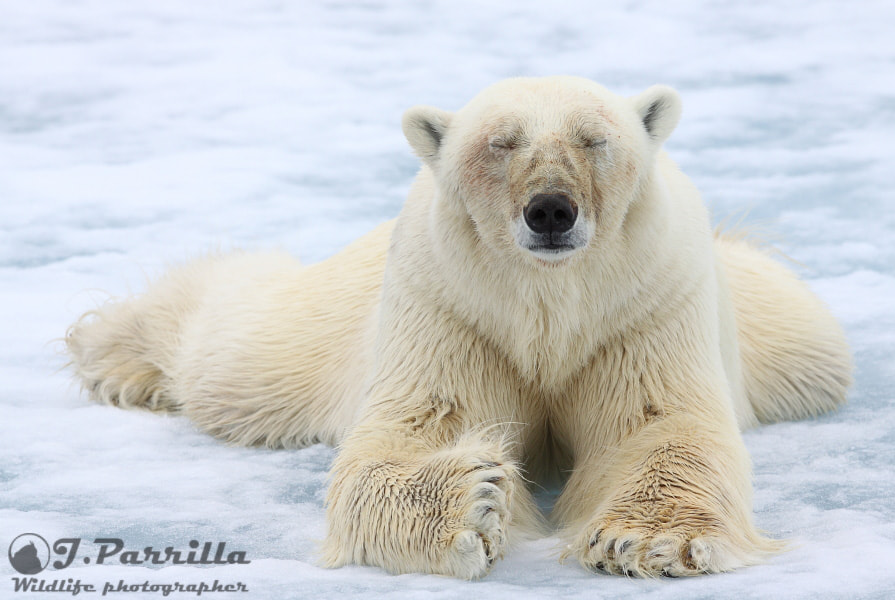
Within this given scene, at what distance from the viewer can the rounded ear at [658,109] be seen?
409 centimetres

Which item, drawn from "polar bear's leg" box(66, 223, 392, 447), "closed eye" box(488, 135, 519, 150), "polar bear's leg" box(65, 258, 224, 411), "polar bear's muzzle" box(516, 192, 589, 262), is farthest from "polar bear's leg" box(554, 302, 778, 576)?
"polar bear's leg" box(65, 258, 224, 411)

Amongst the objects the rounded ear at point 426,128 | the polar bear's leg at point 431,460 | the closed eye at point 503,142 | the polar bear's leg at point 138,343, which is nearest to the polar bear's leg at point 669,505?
the polar bear's leg at point 431,460

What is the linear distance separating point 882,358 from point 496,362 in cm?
266

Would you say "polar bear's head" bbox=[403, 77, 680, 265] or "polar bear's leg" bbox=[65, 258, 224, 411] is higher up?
"polar bear's head" bbox=[403, 77, 680, 265]

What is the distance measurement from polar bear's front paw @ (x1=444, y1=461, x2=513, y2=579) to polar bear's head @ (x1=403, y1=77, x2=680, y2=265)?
663 mm

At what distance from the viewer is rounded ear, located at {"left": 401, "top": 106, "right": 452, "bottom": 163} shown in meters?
4.09

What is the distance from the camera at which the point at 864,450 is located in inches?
188

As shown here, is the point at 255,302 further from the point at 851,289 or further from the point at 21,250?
the point at 851,289

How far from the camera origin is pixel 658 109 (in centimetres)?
410

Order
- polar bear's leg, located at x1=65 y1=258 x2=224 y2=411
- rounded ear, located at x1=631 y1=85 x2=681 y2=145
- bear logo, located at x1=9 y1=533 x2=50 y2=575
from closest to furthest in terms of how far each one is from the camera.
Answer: bear logo, located at x1=9 y1=533 x2=50 y2=575 < rounded ear, located at x1=631 y1=85 x2=681 y2=145 < polar bear's leg, located at x1=65 y1=258 x2=224 y2=411

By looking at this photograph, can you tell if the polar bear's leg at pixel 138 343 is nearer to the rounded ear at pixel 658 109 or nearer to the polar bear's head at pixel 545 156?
the polar bear's head at pixel 545 156

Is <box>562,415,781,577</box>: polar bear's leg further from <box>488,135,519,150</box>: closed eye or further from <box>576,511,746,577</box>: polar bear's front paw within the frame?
<box>488,135,519,150</box>: closed eye

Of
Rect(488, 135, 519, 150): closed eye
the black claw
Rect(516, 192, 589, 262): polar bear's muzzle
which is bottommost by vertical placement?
the black claw

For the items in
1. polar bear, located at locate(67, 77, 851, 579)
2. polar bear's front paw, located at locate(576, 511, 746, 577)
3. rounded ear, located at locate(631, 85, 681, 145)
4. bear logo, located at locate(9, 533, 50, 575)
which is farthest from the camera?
rounded ear, located at locate(631, 85, 681, 145)
